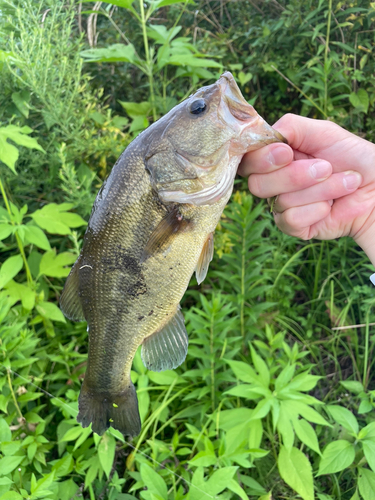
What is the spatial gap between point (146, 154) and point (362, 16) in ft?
6.41

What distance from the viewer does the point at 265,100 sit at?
281cm

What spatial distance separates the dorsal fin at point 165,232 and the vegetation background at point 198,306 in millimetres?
740

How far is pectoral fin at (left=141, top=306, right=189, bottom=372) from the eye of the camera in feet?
3.92

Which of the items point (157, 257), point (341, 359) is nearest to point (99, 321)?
point (157, 257)

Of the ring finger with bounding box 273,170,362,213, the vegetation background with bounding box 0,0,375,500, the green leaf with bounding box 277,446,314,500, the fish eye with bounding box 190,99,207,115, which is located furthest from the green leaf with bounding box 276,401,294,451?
the fish eye with bounding box 190,99,207,115

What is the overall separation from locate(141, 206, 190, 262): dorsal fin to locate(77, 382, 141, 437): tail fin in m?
0.55

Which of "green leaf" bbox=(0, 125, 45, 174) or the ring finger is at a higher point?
"green leaf" bbox=(0, 125, 45, 174)

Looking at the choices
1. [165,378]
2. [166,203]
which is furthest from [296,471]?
[166,203]

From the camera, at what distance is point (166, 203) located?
1.05 meters

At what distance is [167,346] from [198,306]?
1.05 metres

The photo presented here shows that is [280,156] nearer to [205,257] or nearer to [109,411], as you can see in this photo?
[205,257]

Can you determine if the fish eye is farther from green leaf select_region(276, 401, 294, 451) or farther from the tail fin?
green leaf select_region(276, 401, 294, 451)

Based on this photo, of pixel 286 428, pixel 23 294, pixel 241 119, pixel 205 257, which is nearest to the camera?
pixel 241 119

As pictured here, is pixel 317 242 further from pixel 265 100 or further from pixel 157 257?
pixel 157 257
